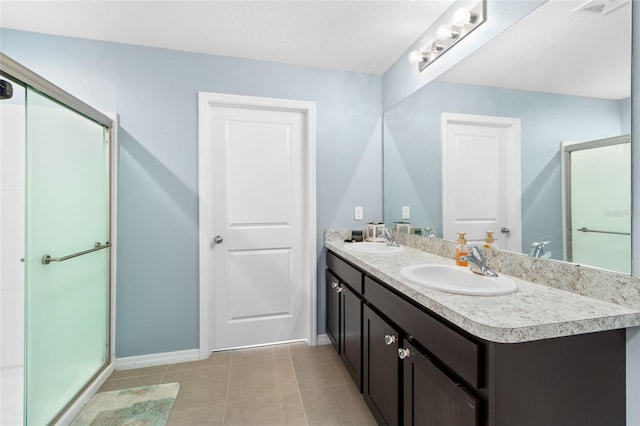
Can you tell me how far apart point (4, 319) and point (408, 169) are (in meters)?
2.79

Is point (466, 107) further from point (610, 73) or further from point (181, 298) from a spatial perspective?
point (181, 298)

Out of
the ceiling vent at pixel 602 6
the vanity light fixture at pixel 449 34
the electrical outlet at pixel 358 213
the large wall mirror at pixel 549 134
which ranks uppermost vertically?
the vanity light fixture at pixel 449 34

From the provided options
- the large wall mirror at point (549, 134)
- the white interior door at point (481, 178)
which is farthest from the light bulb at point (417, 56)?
the white interior door at point (481, 178)

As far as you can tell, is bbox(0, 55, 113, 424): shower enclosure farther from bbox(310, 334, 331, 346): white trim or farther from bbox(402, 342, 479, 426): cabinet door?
bbox(402, 342, 479, 426): cabinet door

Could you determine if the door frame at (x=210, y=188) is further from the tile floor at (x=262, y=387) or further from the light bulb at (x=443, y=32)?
the light bulb at (x=443, y=32)

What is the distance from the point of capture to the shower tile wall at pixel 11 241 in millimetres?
1670

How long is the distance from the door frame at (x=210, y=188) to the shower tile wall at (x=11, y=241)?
3.27 feet

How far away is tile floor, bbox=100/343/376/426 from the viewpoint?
1.59m

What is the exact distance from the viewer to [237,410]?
65.1 inches

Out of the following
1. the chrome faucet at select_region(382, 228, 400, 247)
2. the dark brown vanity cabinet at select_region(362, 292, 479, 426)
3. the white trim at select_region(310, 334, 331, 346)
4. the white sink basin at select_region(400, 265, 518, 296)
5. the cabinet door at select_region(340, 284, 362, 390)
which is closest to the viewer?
the dark brown vanity cabinet at select_region(362, 292, 479, 426)

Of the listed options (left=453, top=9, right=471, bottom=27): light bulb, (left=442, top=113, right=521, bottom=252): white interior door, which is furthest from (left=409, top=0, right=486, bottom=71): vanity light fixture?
(left=442, top=113, right=521, bottom=252): white interior door

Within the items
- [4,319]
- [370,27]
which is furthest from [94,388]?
[370,27]

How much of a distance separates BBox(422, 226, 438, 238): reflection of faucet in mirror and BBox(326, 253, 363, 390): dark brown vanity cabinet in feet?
1.95

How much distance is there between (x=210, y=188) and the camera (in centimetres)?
223
